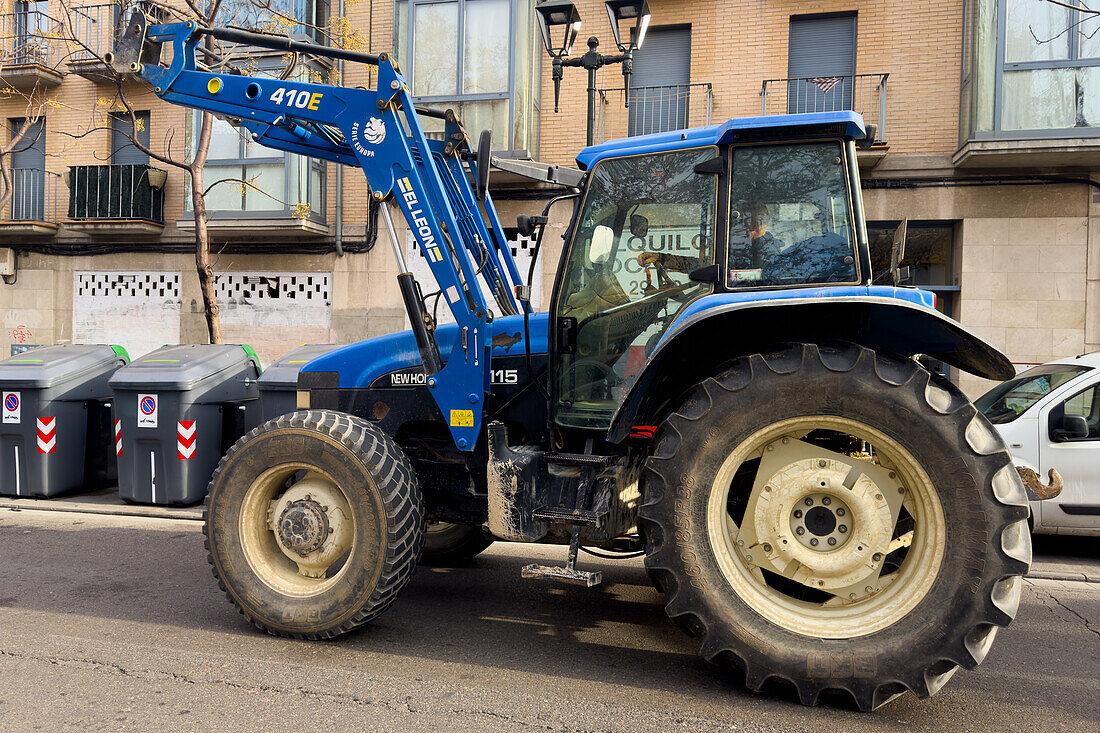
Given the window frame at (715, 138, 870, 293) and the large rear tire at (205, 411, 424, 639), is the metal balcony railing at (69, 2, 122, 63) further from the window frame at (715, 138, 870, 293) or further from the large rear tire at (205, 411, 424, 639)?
the window frame at (715, 138, 870, 293)

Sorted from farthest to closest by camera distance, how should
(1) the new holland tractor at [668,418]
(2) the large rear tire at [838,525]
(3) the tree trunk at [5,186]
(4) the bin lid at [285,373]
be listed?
(3) the tree trunk at [5,186]
(4) the bin lid at [285,373]
(1) the new holland tractor at [668,418]
(2) the large rear tire at [838,525]

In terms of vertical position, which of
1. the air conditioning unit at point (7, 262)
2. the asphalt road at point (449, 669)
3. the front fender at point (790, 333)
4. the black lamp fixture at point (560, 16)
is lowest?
the asphalt road at point (449, 669)

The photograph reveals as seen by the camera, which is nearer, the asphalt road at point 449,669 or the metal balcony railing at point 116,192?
the asphalt road at point 449,669

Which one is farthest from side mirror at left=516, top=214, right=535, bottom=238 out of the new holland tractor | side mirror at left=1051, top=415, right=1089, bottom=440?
side mirror at left=1051, top=415, right=1089, bottom=440

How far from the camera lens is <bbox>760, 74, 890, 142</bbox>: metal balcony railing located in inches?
508

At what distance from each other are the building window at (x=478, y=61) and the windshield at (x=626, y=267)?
1011 centimetres

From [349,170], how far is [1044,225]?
40.3 feet

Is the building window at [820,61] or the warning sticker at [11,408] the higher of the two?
the building window at [820,61]

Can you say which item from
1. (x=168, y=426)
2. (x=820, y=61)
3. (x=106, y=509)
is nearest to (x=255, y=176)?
(x=168, y=426)

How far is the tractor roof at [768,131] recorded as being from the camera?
3.58 metres

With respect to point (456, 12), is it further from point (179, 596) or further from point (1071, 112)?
point (179, 596)

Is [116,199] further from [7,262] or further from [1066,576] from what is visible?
[1066,576]

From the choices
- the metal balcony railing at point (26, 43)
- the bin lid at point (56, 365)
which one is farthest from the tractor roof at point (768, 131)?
the metal balcony railing at point (26, 43)

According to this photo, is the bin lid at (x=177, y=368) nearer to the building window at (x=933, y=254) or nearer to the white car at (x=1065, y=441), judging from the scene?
the white car at (x=1065, y=441)
